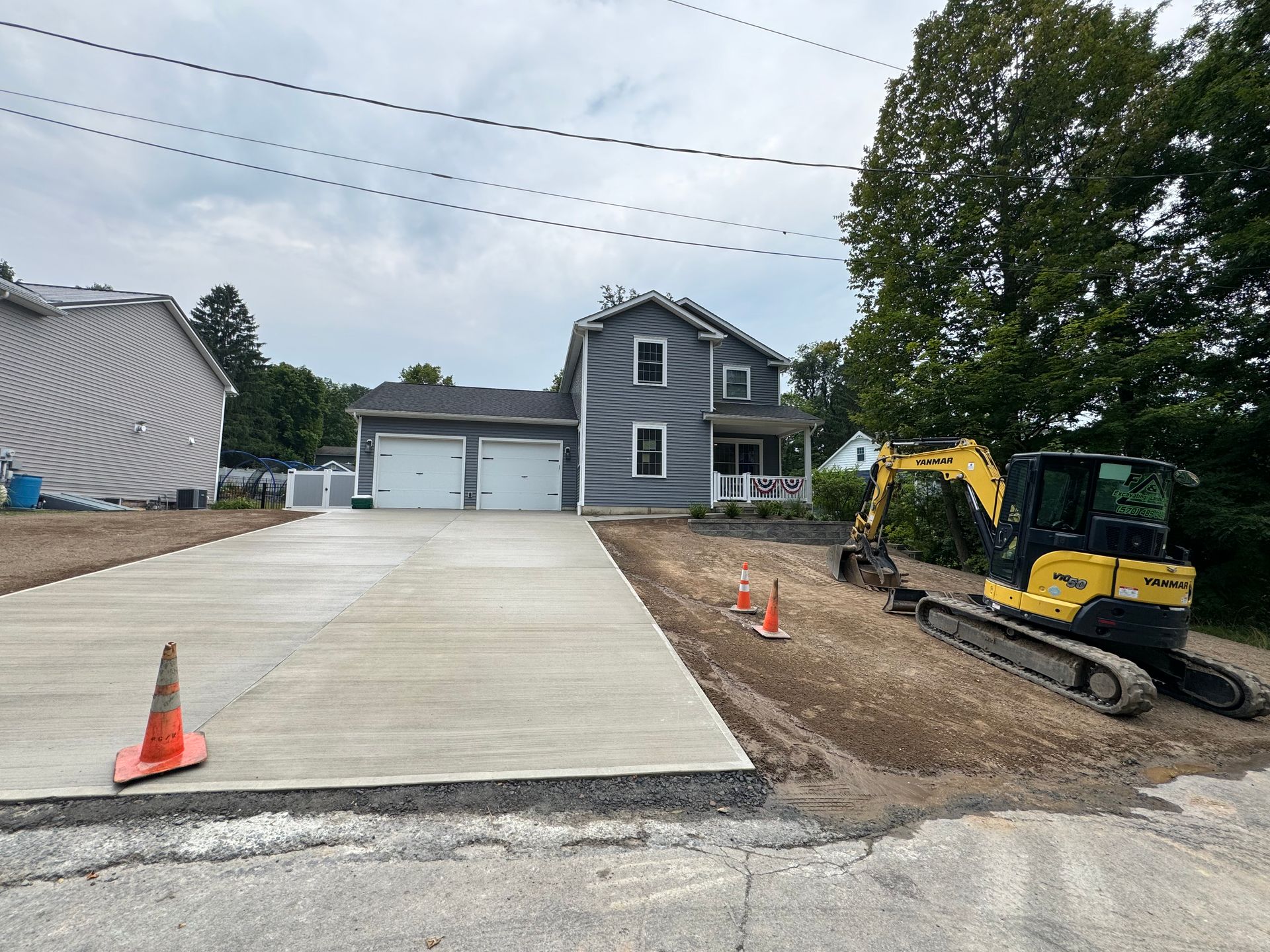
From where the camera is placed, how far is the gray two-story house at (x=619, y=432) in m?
16.5

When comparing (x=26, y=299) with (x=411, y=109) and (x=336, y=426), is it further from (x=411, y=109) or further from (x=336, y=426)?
(x=336, y=426)

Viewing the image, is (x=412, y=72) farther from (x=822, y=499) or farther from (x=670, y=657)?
(x=822, y=499)

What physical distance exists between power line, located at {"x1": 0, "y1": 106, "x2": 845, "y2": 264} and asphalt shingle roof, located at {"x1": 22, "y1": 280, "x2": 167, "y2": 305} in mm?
9251

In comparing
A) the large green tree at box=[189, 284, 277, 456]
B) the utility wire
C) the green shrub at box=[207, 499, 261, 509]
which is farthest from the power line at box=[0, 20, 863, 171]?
the large green tree at box=[189, 284, 277, 456]

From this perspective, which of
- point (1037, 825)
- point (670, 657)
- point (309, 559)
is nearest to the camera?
point (1037, 825)

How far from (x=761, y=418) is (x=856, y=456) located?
28457 mm

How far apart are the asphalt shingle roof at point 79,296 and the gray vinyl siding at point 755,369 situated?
18.2 metres

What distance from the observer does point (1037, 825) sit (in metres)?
2.95

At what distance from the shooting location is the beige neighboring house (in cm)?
1323

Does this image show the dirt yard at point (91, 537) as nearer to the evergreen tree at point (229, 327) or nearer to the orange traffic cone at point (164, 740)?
the orange traffic cone at point (164, 740)

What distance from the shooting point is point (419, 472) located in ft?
56.7

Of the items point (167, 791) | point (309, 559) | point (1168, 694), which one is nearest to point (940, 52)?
point (1168, 694)

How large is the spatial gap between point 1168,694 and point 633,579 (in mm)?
6249

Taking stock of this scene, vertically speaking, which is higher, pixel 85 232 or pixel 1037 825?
pixel 85 232
